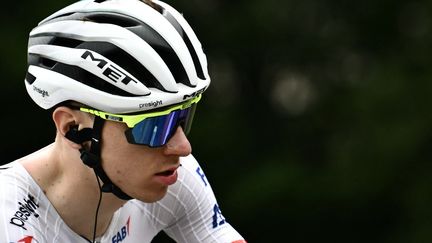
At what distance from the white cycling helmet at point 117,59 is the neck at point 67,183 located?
9.6 inches

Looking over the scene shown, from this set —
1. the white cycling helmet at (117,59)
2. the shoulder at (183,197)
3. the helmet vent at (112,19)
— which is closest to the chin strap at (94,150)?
the white cycling helmet at (117,59)

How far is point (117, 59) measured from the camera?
598 cm

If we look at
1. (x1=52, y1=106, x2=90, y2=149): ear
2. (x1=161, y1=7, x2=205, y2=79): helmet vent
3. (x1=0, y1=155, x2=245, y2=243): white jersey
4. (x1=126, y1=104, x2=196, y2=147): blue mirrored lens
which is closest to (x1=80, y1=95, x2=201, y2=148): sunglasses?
(x1=126, y1=104, x2=196, y2=147): blue mirrored lens

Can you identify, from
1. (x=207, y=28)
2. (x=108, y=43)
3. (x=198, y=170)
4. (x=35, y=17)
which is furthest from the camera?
(x=207, y=28)

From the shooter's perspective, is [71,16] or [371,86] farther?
[371,86]

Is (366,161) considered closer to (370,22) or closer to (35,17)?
(370,22)

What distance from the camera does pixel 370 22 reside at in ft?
60.1

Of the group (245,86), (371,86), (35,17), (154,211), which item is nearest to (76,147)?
(154,211)

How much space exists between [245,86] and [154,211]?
11.7 metres

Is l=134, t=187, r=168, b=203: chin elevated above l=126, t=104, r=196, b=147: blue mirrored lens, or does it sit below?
below

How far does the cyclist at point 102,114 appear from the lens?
5.95m

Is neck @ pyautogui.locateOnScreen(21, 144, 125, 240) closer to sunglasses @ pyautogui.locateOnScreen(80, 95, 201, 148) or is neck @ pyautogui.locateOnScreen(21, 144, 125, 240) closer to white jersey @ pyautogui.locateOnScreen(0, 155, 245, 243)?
white jersey @ pyautogui.locateOnScreen(0, 155, 245, 243)

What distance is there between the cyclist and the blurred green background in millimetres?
9501

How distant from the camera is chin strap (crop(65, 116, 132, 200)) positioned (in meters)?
6.04
